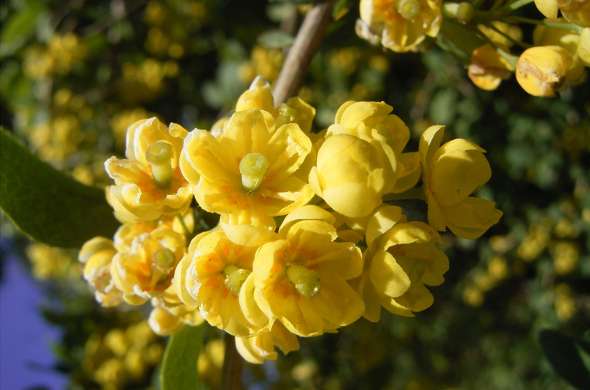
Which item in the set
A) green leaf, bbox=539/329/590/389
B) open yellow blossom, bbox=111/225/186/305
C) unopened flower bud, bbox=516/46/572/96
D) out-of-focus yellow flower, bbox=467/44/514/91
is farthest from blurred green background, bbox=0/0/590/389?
open yellow blossom, bbox=111/225/186/305

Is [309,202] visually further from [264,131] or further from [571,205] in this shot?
[571,205]

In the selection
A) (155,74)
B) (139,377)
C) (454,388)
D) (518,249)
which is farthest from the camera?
(454,388)

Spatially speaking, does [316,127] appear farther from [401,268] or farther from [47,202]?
[401,268]

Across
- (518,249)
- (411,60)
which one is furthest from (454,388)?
(411,60)

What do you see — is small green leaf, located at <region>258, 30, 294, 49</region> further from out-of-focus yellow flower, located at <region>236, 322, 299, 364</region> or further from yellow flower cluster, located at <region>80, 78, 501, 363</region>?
out-of-focus yellow flower, located at <region>236, 322, 299, 364</region>

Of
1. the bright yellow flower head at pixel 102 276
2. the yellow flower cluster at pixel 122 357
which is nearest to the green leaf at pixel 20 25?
the yellow flower cluster at pixel 122 357
